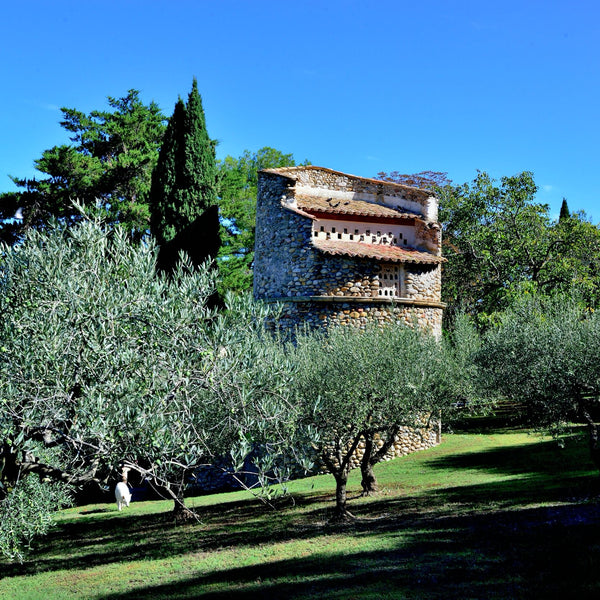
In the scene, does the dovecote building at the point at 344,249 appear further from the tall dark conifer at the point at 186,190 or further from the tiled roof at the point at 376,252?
the tall dark conifer at the point at 186,190

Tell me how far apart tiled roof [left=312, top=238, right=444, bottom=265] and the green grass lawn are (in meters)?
7.85

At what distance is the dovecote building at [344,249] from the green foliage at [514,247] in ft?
22.9

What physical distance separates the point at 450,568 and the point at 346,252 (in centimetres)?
1312

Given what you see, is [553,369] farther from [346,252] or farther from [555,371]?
[346,252]

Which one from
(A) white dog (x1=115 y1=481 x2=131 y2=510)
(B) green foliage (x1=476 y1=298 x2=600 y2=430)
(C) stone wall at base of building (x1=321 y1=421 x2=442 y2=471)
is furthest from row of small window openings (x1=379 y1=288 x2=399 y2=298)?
(A) white dog (x1=115 y1=481 x2=131 y2=510)

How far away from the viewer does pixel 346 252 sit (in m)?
22.2

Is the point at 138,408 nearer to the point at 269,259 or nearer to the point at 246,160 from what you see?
the point at 269,259

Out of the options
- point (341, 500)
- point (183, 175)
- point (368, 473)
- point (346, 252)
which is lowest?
point (341, 500)

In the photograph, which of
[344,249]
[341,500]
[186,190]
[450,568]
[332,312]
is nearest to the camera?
[450,568]

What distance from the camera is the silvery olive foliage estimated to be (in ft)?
26.2

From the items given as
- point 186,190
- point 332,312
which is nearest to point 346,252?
point 332,312

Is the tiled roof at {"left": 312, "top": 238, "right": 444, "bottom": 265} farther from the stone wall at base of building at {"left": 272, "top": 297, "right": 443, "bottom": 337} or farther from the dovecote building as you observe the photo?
the stone wall at base of building at {"left": 272, "top": 297, "right": 443, "bottom": 337}

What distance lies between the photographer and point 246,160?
1704 inches

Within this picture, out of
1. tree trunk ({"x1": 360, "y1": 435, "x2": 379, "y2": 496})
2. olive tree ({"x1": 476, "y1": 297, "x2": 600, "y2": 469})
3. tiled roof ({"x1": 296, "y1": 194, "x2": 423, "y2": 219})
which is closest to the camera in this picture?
olive tree ({"x1": 476, "y1": 297, "x2": 600, "y2": 469})
